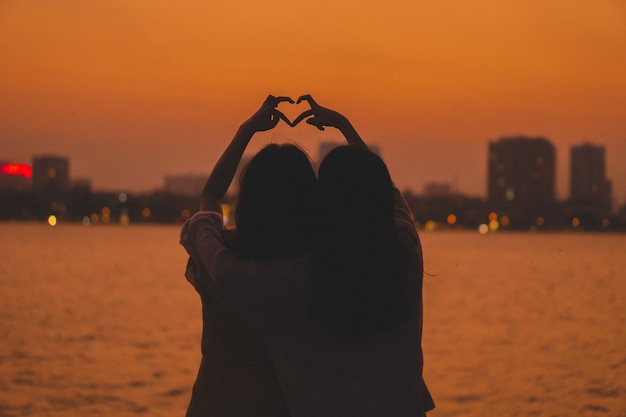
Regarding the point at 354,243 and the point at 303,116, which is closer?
the point at 354,243

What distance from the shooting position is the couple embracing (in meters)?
2.16

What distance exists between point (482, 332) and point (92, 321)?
8972 mm

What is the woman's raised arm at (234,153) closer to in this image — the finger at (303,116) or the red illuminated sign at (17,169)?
the finger at (303,116)

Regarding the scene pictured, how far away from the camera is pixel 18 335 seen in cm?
1750

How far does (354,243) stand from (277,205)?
23 centimetres

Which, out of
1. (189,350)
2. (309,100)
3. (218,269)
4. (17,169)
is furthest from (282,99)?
(189,350)

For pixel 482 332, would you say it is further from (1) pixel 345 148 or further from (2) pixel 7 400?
(1) pixel 345 148

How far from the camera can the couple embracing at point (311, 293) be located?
7.09 ft

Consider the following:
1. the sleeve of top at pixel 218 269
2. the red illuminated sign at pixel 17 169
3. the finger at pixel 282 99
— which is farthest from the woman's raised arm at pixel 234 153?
the red illuminated sign at pixel 17 169

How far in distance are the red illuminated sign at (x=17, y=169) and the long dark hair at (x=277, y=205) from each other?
7.07 ft

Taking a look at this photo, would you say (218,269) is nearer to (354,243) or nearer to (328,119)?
(354,243)

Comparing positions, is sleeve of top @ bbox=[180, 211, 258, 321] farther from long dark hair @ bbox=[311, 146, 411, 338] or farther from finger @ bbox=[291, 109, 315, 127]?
finger @ bbox=[291, 109, 315, 127]

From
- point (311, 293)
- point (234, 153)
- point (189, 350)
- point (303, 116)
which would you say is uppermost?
point (303, 116)

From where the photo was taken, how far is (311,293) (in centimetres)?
219
